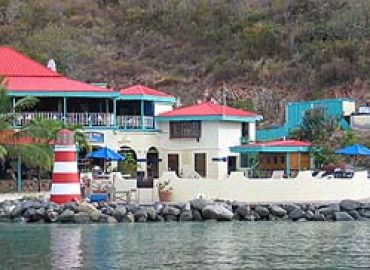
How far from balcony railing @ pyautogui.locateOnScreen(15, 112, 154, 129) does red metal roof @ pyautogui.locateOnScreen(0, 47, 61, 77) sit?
9.68 ft

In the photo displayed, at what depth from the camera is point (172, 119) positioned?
153 feet

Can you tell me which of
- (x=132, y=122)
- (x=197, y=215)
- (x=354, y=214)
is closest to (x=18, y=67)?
(x=132, y=122)

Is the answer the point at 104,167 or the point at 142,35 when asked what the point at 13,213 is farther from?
the point at 142,35

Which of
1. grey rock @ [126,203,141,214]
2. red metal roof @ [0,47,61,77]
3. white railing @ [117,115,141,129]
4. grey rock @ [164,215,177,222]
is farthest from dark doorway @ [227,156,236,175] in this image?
grey rock @ [164,215,177,222]

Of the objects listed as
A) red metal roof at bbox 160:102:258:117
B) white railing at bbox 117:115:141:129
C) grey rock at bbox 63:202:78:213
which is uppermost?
red metal roof at bbox 160:102:258:117

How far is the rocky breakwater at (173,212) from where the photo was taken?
35250 mm

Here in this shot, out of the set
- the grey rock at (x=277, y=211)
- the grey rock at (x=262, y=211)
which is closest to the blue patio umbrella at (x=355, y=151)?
the grey rock at (x=277, y=211)

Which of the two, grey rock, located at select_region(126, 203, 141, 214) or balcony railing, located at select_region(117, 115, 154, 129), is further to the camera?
balcony railing, located at select_region(117, 115, 154, 129)

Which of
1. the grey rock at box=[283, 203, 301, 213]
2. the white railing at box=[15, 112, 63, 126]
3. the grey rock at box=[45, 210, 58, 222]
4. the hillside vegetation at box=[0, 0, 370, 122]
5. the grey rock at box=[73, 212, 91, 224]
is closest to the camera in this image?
the grey rock at box=[73, 212, 91, 224]

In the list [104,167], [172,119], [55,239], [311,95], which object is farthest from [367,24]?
[55,239]

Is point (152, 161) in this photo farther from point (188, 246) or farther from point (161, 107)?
point (188, 246)

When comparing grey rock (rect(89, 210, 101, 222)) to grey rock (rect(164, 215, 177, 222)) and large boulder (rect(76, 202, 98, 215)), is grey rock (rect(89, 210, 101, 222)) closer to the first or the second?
large boulder (rect(76, 202, 98, 215))

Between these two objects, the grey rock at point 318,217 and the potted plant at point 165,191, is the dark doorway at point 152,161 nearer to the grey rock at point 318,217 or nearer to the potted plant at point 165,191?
the potted plant at point 165,191

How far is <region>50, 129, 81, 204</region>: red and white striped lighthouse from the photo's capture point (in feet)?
121
